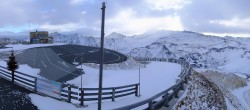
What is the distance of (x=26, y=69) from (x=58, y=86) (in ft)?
86.9

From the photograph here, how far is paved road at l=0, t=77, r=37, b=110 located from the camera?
703 inches

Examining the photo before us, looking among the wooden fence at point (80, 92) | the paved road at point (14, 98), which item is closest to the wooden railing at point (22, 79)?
the wooden fence at point (80, 92)

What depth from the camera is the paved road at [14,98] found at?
58.5 feet

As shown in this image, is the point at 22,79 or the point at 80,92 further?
the point at 22,79

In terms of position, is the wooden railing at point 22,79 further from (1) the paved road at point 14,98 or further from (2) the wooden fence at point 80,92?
(1) the paved road at point 14,98

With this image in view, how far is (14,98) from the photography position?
2003 centimetres

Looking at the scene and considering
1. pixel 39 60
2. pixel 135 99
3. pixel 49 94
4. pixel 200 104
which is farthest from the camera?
pixel 39 60

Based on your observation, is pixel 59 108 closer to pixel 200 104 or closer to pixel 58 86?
pixel 58 86

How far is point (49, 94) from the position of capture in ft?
69.0

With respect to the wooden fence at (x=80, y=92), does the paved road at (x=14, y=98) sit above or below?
below

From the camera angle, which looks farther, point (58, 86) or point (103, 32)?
point (58, 86)

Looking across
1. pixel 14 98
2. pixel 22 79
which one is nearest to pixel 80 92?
pixel 14 98

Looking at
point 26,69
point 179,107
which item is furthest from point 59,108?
point 26,69

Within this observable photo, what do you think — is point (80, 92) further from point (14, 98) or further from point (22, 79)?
point (22, 79)
